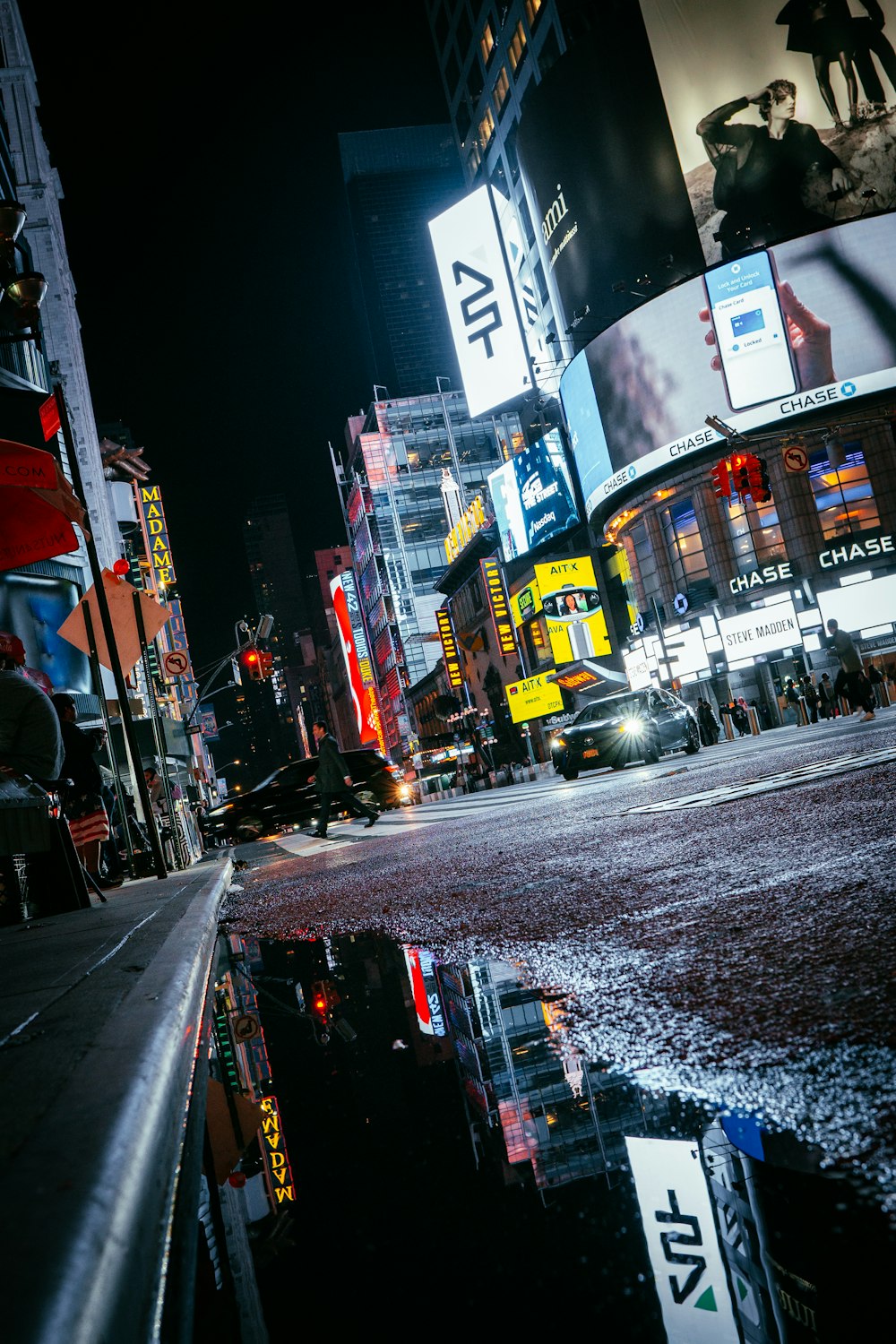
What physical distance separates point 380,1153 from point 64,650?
943 inches

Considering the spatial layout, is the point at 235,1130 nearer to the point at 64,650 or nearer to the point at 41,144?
the point at 64,650

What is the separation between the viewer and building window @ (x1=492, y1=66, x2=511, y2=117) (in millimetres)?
63562

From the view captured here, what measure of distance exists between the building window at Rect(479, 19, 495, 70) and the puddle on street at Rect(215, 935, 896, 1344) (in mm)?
74019

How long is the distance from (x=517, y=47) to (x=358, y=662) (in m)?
75.4

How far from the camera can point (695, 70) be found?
Answer: 42312mm

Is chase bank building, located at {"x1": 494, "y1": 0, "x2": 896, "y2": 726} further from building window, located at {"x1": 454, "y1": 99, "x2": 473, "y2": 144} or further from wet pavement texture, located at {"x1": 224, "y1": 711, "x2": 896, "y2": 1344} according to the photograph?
wet pavement texture, located at {"x1": 224, "y1": 711, "x2": 896, "y2": 1344}

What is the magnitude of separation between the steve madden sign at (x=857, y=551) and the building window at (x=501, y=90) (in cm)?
4187

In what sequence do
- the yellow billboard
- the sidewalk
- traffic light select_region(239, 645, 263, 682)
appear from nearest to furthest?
the sidewalk < traffic light select_region(239, 645, 263, 682) < the yellow billboard

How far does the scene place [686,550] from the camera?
1676 inches

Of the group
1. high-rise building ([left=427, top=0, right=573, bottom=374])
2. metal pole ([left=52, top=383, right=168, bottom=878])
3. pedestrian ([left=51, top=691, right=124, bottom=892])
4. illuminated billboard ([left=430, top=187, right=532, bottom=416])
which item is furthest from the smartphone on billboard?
pedestrian ([left=51, top=691, right=124, bottom=892])

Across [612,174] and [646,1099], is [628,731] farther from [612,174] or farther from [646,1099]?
[612,174]

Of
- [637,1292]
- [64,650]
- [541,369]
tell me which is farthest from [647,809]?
[541,369]

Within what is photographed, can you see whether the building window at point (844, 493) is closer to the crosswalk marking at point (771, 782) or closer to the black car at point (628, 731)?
the black car at point (628, 731)

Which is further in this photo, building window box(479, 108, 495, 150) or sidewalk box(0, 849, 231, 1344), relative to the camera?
building window box(479, 108, 495, 150)
